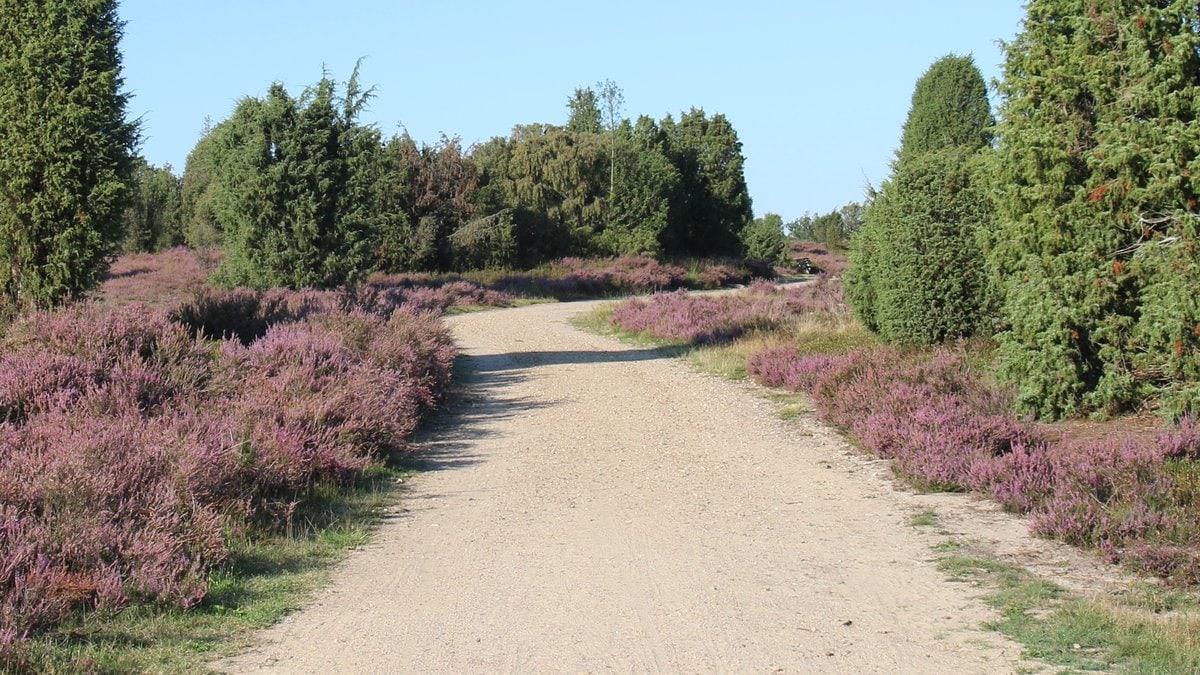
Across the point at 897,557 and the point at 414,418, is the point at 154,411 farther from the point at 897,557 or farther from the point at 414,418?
the point at 897,557

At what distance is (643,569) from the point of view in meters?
7.09

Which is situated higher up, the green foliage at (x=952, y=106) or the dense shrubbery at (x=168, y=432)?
the green foliage at (x=952, y=106)

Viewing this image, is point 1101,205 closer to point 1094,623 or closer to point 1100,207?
point 1100,207

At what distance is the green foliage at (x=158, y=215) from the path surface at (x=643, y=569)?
5250 centimetres

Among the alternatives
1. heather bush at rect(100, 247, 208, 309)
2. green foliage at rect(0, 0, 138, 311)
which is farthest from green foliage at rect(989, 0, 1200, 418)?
heather bush at rect(100, 247, 208, 309)

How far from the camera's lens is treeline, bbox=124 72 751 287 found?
61.9 ft

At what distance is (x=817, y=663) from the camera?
5.36 meters

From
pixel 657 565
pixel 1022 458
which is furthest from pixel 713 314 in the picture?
pixel 657 565

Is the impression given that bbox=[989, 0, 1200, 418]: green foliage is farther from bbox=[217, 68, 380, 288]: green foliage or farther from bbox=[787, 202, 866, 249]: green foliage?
bbox=[787, 202, 866, 249]: green foliage

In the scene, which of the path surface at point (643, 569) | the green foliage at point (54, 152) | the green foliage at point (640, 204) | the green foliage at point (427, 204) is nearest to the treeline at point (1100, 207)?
the path surface at point (643, 569)

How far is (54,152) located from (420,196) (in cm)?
3494

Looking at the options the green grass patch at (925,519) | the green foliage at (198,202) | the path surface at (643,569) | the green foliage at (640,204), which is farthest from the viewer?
the green foliage at (640,204)

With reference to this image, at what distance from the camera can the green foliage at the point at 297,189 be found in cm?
1872

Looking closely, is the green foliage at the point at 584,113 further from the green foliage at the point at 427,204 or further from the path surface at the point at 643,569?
the path surface at the point at 643,569
